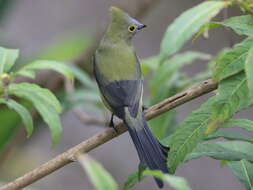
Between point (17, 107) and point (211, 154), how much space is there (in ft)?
3.01

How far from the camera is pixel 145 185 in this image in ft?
23.4

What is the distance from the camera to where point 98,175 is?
1.22 meters

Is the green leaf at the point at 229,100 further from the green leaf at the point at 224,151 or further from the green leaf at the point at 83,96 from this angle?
the green leaf at the point at 83,96

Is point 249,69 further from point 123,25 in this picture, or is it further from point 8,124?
point 8,124

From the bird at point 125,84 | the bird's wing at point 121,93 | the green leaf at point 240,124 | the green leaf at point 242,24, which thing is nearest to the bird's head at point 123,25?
the bird at point 125,84

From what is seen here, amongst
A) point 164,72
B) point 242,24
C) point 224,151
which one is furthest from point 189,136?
point 164,72

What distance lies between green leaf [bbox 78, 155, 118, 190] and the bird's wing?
4.82ft

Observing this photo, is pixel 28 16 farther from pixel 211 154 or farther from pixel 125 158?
pixel 211 154

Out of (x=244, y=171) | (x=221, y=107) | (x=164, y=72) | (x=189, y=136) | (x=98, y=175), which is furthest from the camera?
(x=164, y=72)

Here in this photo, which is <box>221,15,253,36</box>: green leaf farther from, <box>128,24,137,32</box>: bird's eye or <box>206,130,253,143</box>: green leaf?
<box>128,24,137,32</box>: bird's eye

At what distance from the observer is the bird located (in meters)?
2.47

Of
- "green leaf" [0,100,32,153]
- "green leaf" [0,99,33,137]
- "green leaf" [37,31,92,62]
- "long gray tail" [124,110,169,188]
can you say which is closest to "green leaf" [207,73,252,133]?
"long gray tail" [124,110,169,188]

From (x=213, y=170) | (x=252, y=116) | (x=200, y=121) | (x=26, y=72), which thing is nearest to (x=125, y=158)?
(x=213, y=170)

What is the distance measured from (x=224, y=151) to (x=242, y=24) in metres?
0.52
